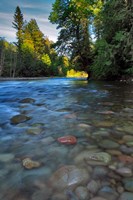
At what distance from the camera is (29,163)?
176 cm

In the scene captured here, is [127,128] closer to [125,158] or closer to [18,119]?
[125,158]

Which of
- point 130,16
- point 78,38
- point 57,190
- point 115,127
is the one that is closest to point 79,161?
point 57,190

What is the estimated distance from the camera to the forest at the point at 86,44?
1103 centimetres

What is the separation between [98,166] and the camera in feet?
5.64

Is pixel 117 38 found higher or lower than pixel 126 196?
higher

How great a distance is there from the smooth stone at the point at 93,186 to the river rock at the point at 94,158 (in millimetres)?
286

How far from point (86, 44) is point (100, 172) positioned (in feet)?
69.2

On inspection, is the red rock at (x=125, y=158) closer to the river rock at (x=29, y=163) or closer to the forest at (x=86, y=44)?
the river rock at (x=29, y=163)

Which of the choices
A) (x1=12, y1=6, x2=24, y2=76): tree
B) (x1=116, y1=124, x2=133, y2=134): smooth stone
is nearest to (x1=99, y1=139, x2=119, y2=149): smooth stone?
(x1=116, y1=124, x2=133, y2=134): smooth stone

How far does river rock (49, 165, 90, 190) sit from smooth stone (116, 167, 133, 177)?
26cm

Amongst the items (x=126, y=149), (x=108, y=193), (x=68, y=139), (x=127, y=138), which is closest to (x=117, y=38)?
(x=127, y=138)

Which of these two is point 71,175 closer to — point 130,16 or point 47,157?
point 47,157

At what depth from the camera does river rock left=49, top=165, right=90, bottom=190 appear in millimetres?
1471

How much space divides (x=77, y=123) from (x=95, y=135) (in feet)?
1.88
